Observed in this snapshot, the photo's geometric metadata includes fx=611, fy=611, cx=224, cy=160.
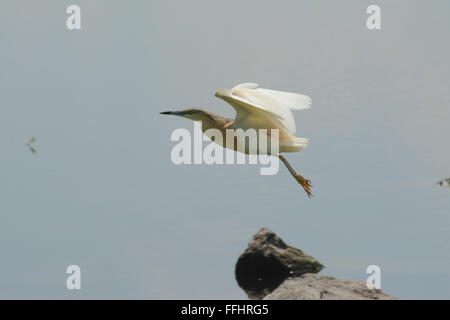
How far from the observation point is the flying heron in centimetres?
756

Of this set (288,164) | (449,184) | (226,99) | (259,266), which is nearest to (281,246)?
(259,266)

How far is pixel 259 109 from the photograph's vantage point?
7.58 metres

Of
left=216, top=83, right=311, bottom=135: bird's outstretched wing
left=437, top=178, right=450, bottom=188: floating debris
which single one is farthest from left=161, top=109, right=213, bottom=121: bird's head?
left=437, top=178, right=450, bottom=188: floating debris

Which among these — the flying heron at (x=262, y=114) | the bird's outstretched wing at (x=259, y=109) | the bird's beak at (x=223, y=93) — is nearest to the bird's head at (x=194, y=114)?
the flying heron at (x=262, y=114)

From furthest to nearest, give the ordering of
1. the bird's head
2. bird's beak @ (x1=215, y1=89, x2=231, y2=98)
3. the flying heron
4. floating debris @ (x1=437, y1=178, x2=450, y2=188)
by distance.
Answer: floating debris @ (x1=437, y1=178, x2=450, y2=188)
the bird's head
the flying heron
bird's beak @ (x1=215, y1=89, x2=231, y2=98)

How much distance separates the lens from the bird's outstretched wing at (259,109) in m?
7.49

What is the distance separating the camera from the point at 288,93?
8539 mm

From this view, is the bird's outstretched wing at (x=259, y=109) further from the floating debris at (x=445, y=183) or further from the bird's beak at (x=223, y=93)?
the floating debris at (x=445, y=183)

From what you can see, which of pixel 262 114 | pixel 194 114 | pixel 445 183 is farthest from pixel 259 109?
pixel 445 183

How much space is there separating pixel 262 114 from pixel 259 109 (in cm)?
12

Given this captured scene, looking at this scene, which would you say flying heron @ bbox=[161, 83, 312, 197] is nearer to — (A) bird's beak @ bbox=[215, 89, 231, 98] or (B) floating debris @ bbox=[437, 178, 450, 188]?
(A) bird's beak @ bbox=[215, 89, 231, 98]

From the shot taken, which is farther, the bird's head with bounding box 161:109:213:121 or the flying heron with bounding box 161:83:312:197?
the bird's head with bounding box 161:109:213:121

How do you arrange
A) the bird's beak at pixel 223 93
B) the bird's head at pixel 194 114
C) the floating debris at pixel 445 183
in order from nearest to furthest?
the bird's beak at pixel 223 93 → the bird's head at pixel 194 114 → the floating debris at pixel 445 183

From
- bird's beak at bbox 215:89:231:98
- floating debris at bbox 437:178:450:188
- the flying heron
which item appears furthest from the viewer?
floating debris at bbox 437:178:450:188
